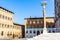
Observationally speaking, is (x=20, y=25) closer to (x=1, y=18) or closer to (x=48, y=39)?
(x=1, y=18)

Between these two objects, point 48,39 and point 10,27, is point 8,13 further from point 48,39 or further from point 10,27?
point 48,39

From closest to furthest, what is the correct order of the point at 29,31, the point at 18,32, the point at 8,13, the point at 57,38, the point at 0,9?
the point at 57,38 < the point at 0,9 < the point at 8,13 < the point at 29,31 < the point at 18,32

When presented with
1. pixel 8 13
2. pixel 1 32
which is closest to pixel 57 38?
pixel 1 32

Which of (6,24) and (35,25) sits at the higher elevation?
(6,24)

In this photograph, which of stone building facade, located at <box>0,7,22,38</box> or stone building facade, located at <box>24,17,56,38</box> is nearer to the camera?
stone building facade, located at <box>0,7,22,38</box>

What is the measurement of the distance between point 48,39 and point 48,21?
2199 inches

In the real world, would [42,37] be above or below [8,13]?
below

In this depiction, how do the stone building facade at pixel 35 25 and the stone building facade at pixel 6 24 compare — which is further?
the stone building facade at pixel 35 25

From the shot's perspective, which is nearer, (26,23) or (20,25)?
(26,23)

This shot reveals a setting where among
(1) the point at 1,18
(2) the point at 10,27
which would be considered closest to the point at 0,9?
(1) the point at 1,18

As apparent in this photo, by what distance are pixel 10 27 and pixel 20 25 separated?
59.9ft

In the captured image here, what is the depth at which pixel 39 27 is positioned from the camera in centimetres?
8375

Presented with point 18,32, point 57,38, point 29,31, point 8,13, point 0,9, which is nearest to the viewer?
point 57,38

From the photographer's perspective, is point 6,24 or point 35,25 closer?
point 6,24
